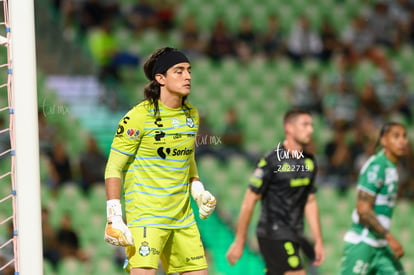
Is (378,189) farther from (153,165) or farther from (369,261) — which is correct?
(153,165)

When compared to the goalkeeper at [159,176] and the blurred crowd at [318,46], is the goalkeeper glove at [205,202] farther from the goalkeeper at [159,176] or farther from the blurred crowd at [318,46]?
the blurred crowd at [318,46]

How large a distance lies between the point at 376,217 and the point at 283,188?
70 cm

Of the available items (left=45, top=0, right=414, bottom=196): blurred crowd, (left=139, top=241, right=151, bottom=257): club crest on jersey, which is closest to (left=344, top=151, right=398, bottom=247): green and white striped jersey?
(left=139, top=241, right=151, bottom=257): club crest on jersey

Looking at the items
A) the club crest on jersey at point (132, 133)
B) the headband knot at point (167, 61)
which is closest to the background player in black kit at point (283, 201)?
the headband knot at point (167, 61)

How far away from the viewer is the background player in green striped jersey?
6234 mm

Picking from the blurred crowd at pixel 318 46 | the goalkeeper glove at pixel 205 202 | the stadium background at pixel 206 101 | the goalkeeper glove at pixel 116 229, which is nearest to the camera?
the goalkeeper glove at pixel 116 229

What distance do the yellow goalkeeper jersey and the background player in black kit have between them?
1531 millimetres

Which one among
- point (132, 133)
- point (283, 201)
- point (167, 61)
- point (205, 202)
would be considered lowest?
point (283, 201)

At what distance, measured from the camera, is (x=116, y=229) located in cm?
457

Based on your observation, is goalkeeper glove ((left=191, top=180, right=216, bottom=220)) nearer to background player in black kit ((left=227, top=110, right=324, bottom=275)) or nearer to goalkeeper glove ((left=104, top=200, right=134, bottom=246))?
goalkeeper glove ((left=104, top=200, right=134, bottom=246))

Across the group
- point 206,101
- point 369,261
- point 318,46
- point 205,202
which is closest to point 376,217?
point 369,261

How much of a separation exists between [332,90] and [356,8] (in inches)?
66.5

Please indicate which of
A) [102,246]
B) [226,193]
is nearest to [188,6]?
[226,193]

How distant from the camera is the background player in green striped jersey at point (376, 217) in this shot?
6.23 m
